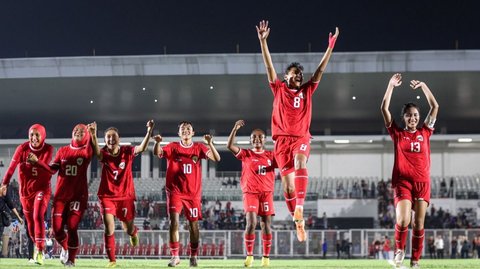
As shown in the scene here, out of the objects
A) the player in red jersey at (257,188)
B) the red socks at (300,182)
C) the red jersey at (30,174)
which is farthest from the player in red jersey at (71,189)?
the red socks at (300,182)

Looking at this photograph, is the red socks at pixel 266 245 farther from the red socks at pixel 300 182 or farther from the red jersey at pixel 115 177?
the red socks at pixel 300 182

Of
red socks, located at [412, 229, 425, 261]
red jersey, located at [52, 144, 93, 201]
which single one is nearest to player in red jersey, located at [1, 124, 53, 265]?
red jersey, located at [52, 144, 93, 201]

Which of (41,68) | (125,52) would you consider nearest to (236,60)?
(41,68)

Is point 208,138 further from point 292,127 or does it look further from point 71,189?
point 71,189

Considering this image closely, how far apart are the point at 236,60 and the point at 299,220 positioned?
30390 millimetres

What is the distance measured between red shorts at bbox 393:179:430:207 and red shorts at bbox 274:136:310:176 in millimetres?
1499

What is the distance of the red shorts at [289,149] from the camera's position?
11.9m

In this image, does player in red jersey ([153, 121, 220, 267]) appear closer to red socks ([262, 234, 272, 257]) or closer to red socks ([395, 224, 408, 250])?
red socks ([262, 234, 272, 257])

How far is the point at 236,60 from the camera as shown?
1633 inches

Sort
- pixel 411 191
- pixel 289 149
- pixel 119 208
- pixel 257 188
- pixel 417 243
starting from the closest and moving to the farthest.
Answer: pixel 289 149 → pixel 411 191 → pixel 417 243 → pixel 119 208 → pixel 257 188

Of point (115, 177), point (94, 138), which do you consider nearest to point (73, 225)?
point (115, 177)

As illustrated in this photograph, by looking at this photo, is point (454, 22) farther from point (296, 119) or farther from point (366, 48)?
point (296, 119)

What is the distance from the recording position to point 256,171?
16203 mm

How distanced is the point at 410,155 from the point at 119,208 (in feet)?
16.4
